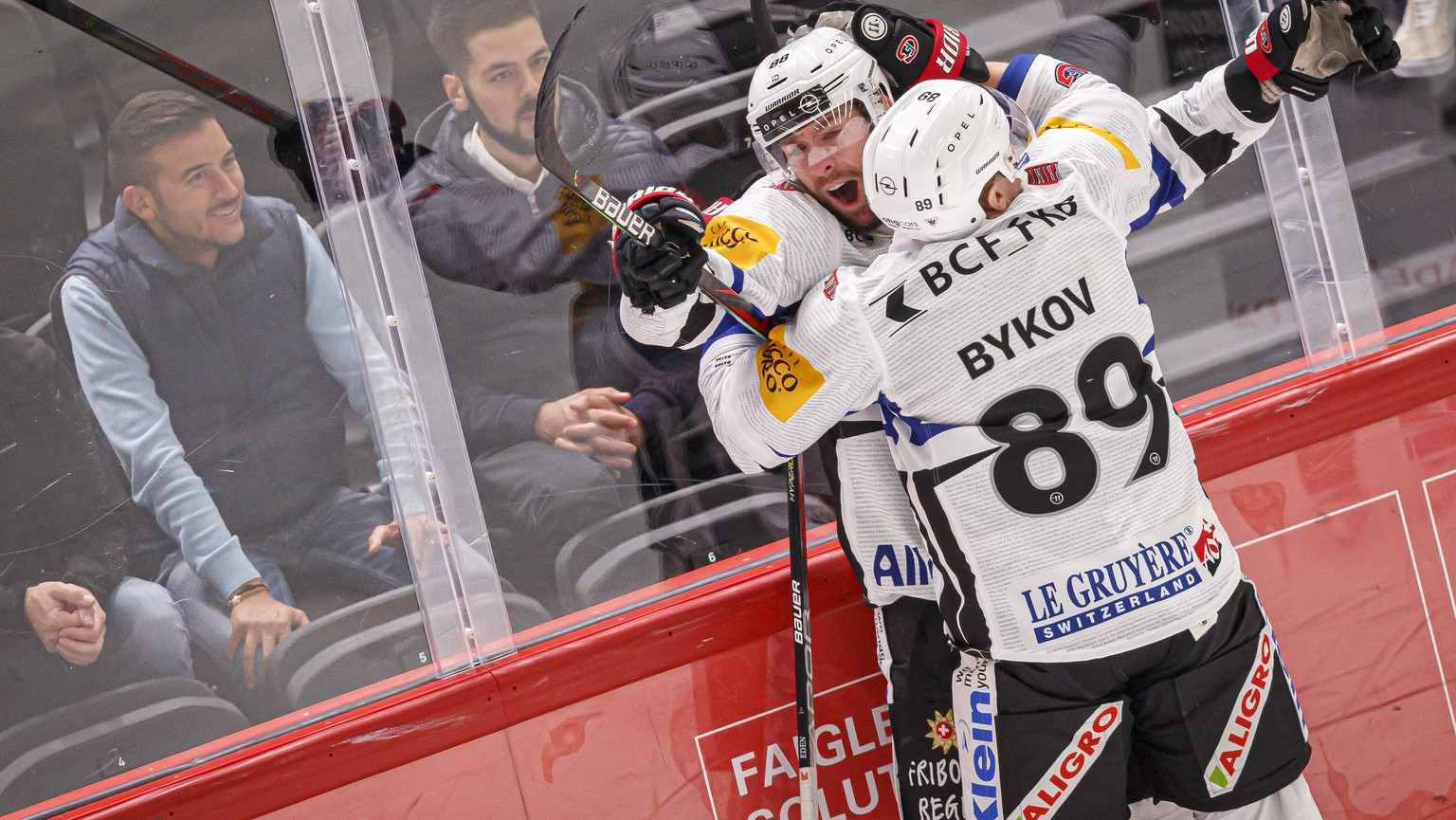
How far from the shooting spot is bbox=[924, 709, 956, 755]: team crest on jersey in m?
1.97

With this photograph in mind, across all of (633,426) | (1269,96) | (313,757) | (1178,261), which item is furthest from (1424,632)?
(313,757)

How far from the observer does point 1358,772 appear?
2.36m

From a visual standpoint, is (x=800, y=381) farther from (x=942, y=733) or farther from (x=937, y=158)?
(x=942, y=733)

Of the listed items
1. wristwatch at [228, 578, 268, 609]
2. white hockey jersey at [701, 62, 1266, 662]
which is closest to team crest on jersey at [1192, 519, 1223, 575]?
white hockey jersey at [701, 62, 1266, 662]

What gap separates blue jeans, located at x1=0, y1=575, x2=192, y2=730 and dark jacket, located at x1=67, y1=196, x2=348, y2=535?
0.65 ft

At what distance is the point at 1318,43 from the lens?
1.81m

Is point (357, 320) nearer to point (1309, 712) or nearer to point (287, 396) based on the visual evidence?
point (287, 396)

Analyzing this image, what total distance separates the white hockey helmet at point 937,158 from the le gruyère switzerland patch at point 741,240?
18 centimetres

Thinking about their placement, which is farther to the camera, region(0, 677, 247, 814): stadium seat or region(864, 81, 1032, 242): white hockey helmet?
region(0, 677, 247, 814): stadium seat

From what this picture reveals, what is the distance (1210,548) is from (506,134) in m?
1.38

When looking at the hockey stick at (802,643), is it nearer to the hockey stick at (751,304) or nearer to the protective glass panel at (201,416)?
the hockey stick at (751,304)

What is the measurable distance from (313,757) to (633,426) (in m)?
0.79

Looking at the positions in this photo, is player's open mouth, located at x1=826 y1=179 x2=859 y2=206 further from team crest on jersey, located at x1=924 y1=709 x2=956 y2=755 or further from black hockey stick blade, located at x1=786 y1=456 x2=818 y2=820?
team crest on jersey, located at x1=924 y1=709 x2=956 y2=755

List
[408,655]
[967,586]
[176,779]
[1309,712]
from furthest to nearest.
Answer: [1309,712] → [408,655] → [176,779] → [967,586]
